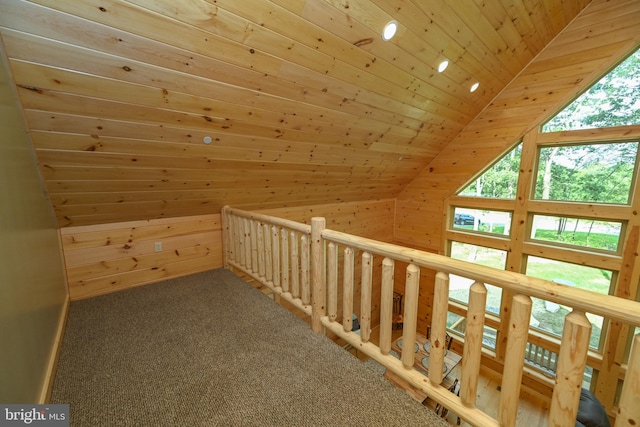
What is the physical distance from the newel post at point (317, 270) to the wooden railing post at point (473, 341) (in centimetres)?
93

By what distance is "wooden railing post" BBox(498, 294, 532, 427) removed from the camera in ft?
3.22

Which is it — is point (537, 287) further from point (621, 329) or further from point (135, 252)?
point (621, 329)

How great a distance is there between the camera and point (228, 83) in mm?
1703

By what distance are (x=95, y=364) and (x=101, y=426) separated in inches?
20.8

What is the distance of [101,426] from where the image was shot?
3.85 feet

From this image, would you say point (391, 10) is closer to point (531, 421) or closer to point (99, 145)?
point (99, 145)

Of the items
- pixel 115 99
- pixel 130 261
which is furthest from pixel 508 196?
pixel 130 261

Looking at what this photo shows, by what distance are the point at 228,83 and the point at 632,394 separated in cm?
226

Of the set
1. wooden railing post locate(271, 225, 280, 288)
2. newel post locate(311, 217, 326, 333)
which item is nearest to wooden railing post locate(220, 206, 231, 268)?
wooden railing post locate(271, 225, 280, 288)

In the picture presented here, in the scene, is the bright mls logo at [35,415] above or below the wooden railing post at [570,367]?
below

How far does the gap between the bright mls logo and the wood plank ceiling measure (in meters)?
1.38

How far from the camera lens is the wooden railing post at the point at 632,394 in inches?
30.9

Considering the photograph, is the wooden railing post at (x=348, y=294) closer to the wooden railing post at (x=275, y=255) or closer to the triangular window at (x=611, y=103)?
the wooden railing post at (x=275, y=255)

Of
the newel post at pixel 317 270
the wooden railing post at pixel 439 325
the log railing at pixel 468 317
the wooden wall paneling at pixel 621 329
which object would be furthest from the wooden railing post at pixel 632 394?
Answer: the wooden wall paneling at pixel 621 329
